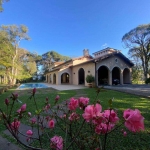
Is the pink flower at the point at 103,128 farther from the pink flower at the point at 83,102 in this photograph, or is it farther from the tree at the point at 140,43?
the tree at the point at 140,43

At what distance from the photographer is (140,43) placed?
27641 millimetres

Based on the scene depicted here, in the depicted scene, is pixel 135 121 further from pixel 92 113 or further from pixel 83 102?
pixel 83 102

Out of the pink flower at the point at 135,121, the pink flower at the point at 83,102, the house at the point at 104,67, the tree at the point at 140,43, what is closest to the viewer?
the pink flower at the point at 135,121

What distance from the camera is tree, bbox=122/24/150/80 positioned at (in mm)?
26500

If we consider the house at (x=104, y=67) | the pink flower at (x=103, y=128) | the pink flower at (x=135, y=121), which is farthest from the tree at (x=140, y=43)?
the pink flower at (x=135, y=121)

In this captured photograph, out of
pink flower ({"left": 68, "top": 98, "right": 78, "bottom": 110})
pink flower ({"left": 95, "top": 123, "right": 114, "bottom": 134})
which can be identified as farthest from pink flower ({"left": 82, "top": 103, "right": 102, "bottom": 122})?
pink flower ({"left": 68, "top": 98, "right": 78, "bottom": 110})

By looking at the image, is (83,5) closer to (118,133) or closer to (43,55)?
(118,133)

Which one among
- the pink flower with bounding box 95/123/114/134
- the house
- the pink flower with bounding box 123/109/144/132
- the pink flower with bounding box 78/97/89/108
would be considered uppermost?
the house

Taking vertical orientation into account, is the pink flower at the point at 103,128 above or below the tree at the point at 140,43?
below

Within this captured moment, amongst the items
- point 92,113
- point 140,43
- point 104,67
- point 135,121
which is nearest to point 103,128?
point 92,113

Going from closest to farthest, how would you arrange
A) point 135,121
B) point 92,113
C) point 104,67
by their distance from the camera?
point 135,121
point 92,113
point 104,67

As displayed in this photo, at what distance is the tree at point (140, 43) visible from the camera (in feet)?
86.9

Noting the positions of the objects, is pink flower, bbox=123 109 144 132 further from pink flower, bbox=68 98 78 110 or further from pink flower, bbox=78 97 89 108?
pink flower, bbox=68 98 78 110

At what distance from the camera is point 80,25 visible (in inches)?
1129
